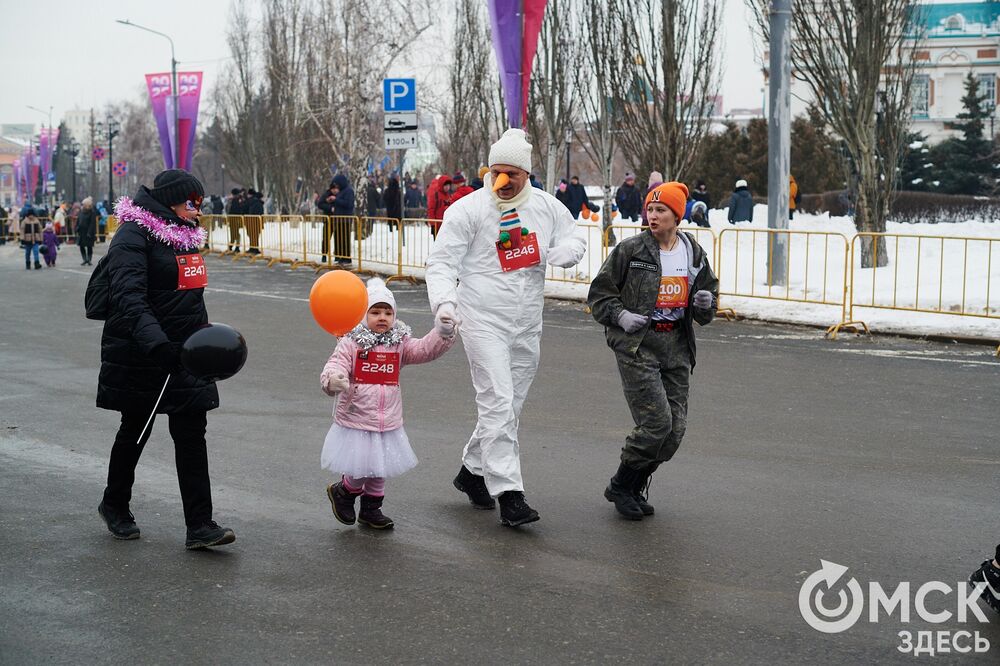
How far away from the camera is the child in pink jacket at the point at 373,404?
598cm

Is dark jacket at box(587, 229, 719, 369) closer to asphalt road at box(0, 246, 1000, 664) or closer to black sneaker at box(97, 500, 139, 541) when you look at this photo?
asphalt road at box(0, 246, 1000, 664)

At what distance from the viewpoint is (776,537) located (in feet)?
19.6

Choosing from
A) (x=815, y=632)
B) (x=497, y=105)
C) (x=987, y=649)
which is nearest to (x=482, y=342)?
(x=815, y=632)

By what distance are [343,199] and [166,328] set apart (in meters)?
20.5

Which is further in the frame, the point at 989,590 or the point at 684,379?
the point at 684,379

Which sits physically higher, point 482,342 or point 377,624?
point 482,342

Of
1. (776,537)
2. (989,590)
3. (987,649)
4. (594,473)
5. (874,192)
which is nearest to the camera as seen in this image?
(987,649)

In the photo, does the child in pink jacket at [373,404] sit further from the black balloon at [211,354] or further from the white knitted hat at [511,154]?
the white knitted hat at [511,154]

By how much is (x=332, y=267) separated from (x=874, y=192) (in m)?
11.1

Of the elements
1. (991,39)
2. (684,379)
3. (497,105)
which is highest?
(991,39)

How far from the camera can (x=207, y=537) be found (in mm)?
5719

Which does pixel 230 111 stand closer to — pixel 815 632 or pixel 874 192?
pixel 874 192

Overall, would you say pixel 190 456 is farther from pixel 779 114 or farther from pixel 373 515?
pixel 779 114
